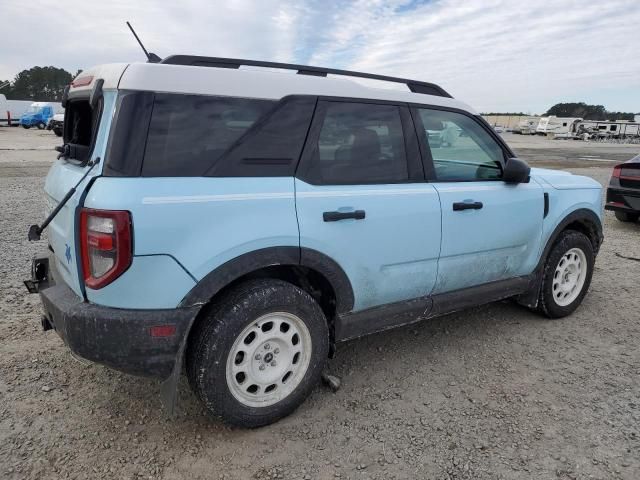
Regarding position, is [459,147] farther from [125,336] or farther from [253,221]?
[125,336]

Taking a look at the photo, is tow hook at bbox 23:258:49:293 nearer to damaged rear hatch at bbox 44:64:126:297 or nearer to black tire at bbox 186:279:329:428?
damaged rear hatch at bbox 44:64:126:297

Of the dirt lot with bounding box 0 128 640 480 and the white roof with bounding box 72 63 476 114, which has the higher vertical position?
the white roof with bounding box 72 63 476 114

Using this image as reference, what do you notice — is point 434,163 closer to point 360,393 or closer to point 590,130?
point 360,393

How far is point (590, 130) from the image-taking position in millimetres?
64125

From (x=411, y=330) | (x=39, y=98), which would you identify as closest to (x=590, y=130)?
(x=411, y=330)

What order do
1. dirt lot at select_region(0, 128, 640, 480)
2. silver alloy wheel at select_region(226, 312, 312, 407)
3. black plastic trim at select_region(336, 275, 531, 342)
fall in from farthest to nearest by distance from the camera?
black plastic trim at select_region(336, 275, 531, 342) → silver alloy wheel at select_region(226, 312, 312, 407) → dirt lot at select_region(0, 128, 640, 480)

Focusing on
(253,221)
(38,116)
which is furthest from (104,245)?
(38,116)

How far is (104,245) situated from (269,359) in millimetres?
1079

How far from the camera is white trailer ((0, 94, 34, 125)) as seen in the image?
136 ft

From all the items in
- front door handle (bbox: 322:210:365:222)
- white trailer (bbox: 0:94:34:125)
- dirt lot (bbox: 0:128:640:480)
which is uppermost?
white trailer (bbox: 0:94:34:125)

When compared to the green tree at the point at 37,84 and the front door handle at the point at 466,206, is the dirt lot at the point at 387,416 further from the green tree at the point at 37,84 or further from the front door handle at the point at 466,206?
the green tree at the point at 37,84

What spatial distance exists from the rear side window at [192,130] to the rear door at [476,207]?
130 cm

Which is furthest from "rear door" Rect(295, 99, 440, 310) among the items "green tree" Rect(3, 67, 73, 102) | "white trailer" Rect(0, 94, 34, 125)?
"green tree" Rect(3, 67, 73, 102)

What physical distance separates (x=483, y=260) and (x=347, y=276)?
1.25m
